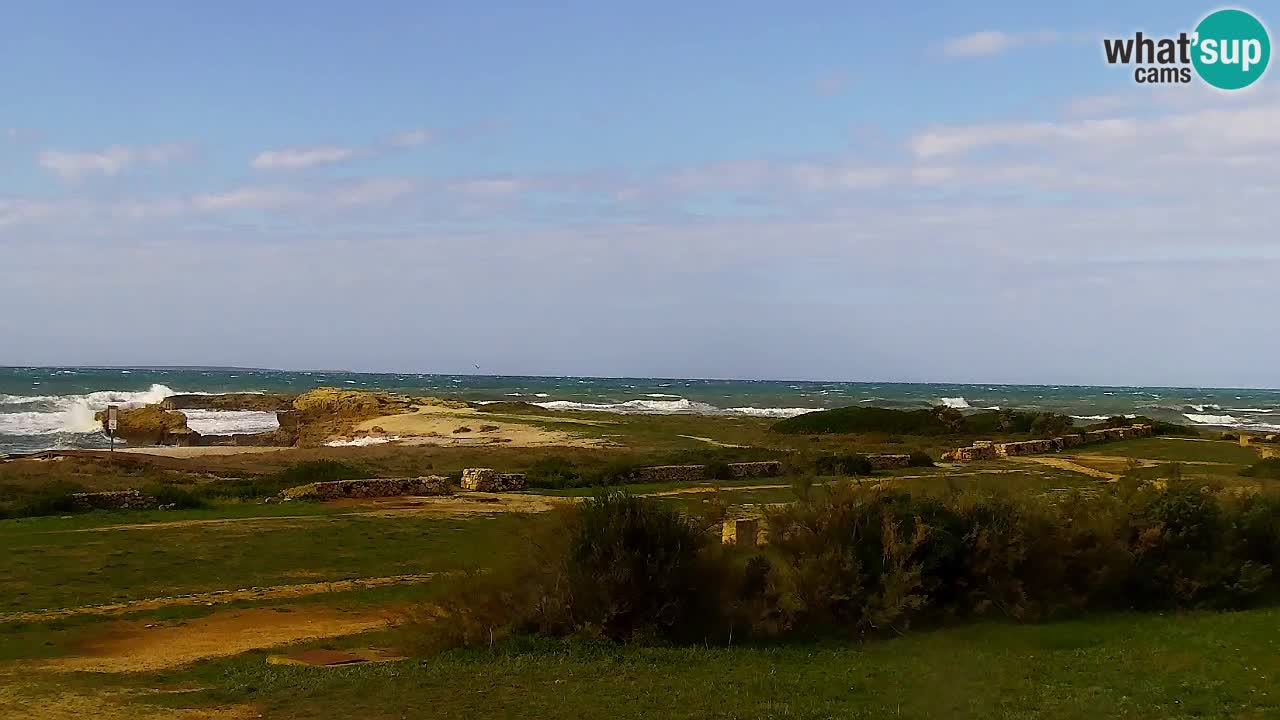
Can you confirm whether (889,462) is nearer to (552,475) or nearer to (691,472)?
(691,472)

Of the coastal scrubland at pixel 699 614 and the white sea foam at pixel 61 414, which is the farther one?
the white sea foam at pixel 61 414

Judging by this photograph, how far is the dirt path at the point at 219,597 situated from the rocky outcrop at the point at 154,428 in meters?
43.1

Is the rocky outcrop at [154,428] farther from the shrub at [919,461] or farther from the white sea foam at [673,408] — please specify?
the shrub at [919,461]

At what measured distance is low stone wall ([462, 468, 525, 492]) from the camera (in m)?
28.9

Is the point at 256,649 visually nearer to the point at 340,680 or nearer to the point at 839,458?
the point at 340,680

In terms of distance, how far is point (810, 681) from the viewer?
10117 mm

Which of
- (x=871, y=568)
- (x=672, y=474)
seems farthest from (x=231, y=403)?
(x=871, y=568)

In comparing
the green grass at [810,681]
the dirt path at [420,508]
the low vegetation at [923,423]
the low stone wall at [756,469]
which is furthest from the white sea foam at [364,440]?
the green grass at [810,681]

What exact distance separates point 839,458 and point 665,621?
68.9 ft

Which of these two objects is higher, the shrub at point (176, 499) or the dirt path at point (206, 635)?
the shrub at point (176, 499)

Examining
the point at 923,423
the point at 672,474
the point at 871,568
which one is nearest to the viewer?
the point at 871,568

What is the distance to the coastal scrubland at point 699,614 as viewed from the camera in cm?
959

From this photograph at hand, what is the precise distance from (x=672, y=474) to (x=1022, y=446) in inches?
651

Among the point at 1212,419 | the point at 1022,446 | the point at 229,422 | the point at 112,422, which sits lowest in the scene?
the point at 229,422
